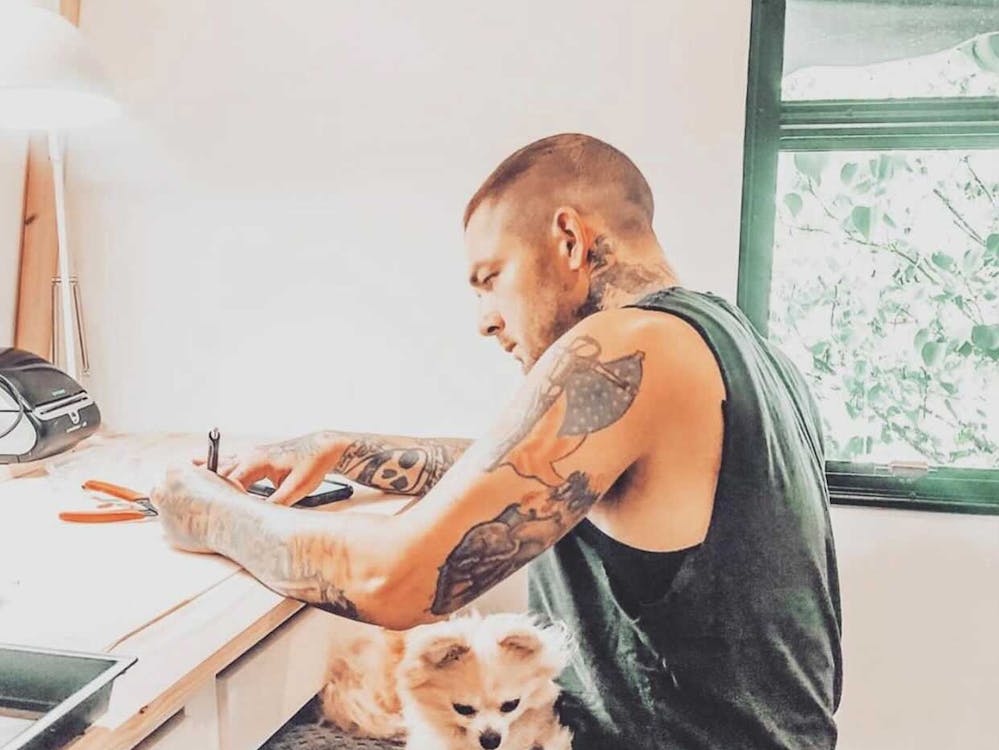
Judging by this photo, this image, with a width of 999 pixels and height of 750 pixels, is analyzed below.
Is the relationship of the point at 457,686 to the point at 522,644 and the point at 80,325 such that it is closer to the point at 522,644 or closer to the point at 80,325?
the point at 522,644

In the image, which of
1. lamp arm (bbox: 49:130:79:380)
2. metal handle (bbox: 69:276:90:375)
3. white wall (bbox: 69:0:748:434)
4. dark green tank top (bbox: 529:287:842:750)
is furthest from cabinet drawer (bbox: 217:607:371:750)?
metal handle (bbox: 69:276:90:375)

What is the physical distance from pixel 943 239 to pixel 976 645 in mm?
773

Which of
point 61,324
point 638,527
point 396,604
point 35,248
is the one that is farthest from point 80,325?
point 638,527

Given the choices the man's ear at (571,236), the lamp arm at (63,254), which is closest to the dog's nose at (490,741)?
the man's ear at (571,236)

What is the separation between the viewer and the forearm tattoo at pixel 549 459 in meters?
0.84

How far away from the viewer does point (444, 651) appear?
123 centimetres

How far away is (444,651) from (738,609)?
1.58 ft

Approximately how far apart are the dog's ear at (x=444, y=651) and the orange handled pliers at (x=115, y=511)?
0.41 m

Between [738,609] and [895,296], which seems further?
[895,296]

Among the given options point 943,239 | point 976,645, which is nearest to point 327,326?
point 943,239

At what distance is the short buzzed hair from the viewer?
1100 mm

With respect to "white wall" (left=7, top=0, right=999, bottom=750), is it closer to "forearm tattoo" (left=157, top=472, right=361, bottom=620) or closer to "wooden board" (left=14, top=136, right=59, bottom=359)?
"wooden board" (left=14, top=136, right=59, bottom=359)

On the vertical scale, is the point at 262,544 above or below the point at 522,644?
above

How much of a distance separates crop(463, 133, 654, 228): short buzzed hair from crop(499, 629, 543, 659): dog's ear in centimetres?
53
